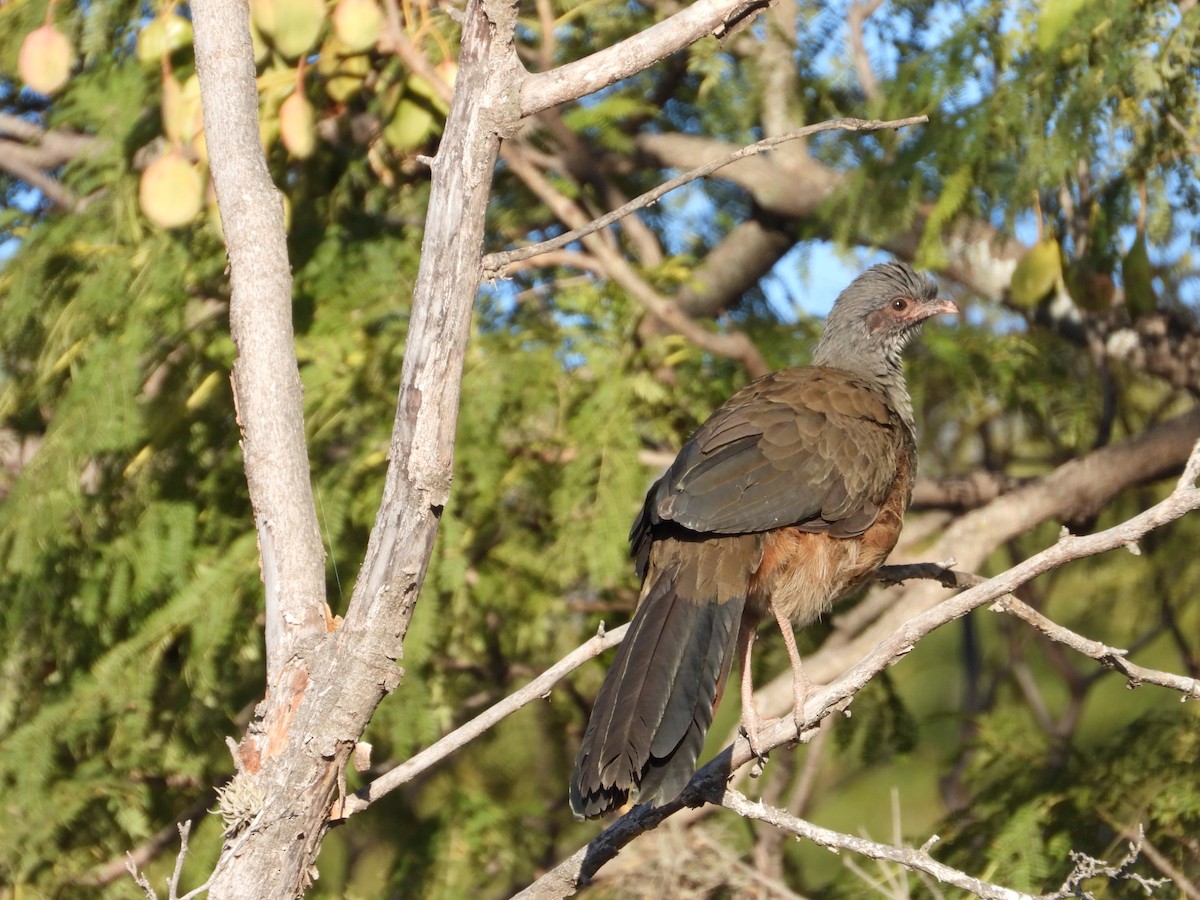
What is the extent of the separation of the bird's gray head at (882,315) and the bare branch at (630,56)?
2384 millimetres

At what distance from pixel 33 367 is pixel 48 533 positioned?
0.82 metres

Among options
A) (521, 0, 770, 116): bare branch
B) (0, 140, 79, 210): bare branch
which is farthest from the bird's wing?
(0, 140, 79, 210): bare branch

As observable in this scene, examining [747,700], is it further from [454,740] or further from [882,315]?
[882,315]

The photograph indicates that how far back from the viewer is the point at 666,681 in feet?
10.1

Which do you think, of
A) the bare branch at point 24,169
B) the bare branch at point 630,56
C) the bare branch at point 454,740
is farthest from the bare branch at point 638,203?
the bare branch at point 24,169

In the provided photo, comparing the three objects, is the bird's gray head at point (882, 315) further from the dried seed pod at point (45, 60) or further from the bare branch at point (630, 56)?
the dried seed pod at point (45, 60)

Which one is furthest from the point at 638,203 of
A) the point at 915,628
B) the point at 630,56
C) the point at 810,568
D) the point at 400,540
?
the point at 810,568

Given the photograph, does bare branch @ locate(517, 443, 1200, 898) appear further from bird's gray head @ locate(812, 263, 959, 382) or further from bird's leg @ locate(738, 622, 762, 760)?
bird's gray head @ locate(812, 263, 959, 382)

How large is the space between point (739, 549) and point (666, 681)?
2.30 ft

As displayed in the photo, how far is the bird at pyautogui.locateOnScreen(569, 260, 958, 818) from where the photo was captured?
2938mm

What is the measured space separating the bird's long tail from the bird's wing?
108mm

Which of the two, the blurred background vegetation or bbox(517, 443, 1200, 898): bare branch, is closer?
bbox(517, 443, 1200, 898): bare branch

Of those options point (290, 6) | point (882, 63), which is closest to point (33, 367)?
point (290, 6)

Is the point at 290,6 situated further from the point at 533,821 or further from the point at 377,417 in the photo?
the point at 533,821
